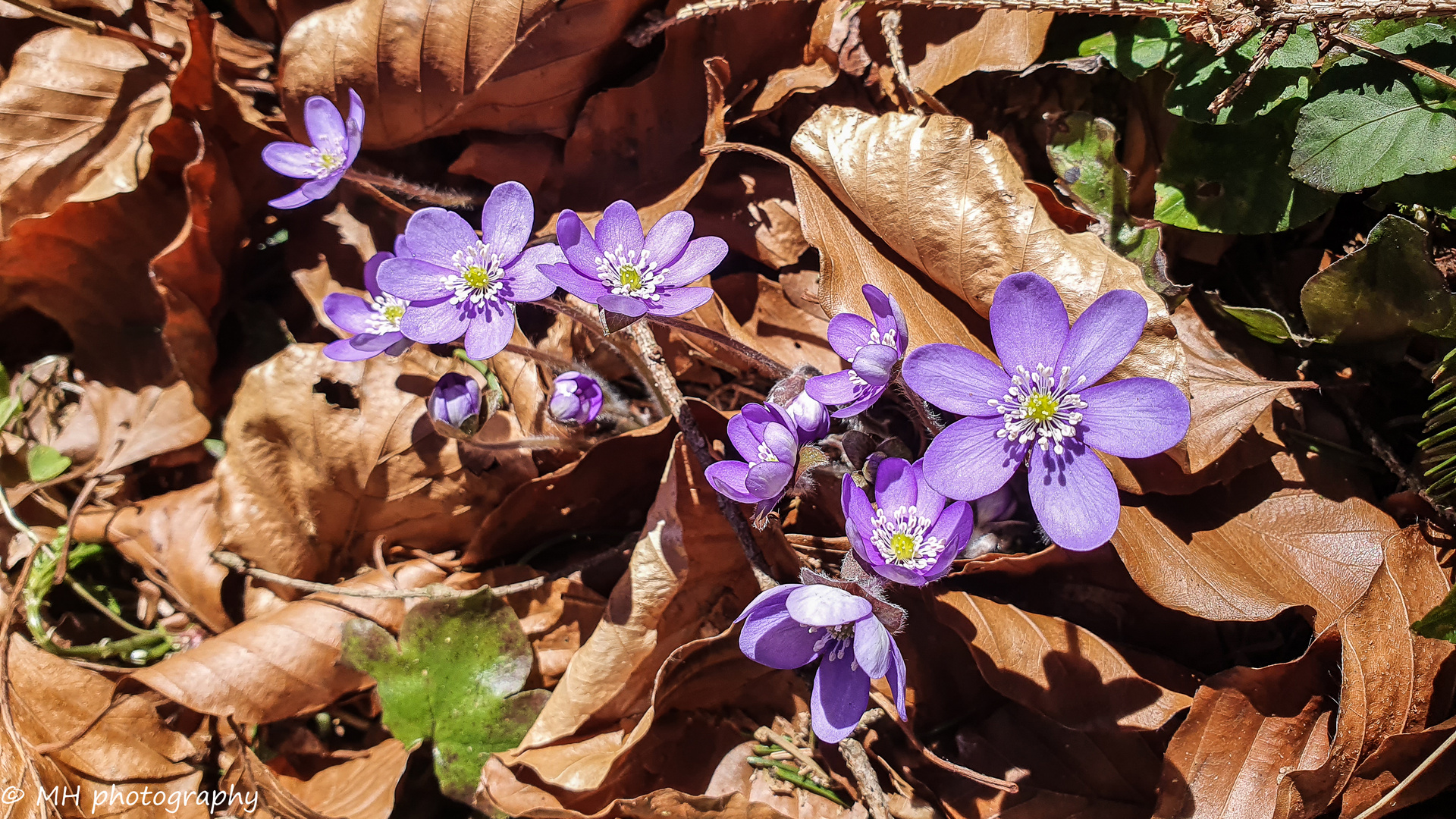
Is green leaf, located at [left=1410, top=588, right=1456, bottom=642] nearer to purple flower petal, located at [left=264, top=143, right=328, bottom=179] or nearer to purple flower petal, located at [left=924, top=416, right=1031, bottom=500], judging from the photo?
purple flower petal, located at [left=924, top=416, right=1031, bottom=500]

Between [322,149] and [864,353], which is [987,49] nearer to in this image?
[864,353]

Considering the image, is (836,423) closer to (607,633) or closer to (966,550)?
(966,550)

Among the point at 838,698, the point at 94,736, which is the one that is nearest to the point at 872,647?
the point at 838,698

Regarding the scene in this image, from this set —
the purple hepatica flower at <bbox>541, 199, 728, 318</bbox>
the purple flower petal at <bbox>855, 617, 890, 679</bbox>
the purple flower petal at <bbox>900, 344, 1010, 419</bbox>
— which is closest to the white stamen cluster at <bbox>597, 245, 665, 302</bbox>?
the purple hepatica flower at <bbox>541, 199, 728, 318</bbox>

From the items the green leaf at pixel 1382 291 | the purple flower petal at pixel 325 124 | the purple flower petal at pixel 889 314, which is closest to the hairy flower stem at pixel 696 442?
the purple flower petal at pixel 889 314

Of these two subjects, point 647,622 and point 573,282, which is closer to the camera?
point 573,282

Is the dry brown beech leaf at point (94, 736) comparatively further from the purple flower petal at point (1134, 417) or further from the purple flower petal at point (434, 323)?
the purple flower petal at point (1134, 417)
